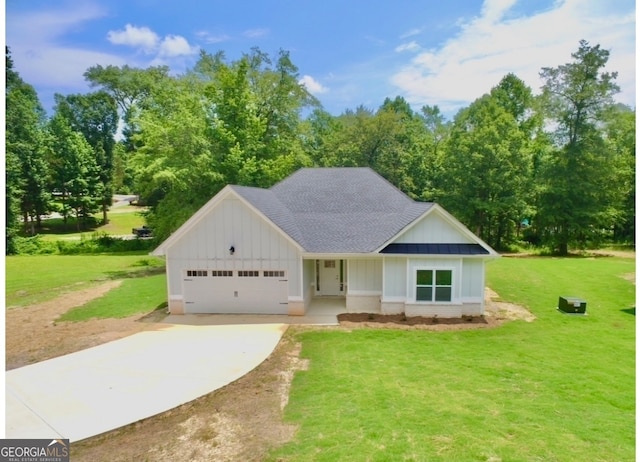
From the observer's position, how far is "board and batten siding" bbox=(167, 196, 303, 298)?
48.9 ft

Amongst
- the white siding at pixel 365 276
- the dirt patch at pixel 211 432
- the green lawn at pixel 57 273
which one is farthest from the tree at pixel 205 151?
the dirt patch at pixel 211 432

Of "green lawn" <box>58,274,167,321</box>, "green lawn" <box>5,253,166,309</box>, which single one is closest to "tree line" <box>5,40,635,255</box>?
"green lawn" <box>5,253,166,309</box>

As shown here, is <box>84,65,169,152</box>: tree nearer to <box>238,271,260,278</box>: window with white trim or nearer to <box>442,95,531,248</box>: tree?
<box>442,95,531,248</box>: tree

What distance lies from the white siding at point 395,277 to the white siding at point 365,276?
2.07ft

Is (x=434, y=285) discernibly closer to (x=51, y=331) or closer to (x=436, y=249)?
(x=436, y=249)

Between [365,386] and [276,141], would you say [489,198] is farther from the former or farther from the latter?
[365,386]

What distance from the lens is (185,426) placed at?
777 cm

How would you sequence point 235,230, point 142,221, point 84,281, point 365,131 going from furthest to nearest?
point 142,221
point 365,131
point 84,281
point 235,230

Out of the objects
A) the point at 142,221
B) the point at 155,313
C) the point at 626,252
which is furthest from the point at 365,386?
the point at 142,221

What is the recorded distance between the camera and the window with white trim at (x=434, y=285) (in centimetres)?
1471

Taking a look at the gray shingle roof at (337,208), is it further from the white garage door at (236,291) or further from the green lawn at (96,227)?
the green lawn at (96,227)

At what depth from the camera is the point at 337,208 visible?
18781 mm

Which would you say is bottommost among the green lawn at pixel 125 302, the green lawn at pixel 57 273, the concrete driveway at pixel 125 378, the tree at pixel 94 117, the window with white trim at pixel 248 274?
the green lawn at pixel 57 273

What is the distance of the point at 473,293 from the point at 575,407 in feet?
23.5
